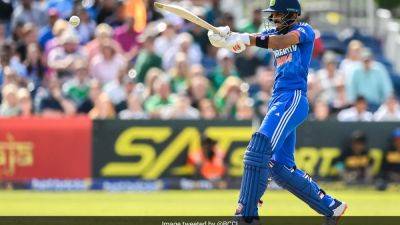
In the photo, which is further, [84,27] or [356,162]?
[84,27]

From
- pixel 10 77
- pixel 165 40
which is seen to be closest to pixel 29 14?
pixel 10 77

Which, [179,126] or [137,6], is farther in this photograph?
[137,6]

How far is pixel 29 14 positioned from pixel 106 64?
1.90m

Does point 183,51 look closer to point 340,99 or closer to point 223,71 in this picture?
point 223,71

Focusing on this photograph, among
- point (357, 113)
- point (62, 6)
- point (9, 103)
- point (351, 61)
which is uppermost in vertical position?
point (62, 6)

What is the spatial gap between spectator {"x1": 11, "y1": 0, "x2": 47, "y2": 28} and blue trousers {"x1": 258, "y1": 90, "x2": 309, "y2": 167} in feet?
30.0

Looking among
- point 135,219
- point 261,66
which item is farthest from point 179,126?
point 135,219

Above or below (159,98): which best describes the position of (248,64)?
above

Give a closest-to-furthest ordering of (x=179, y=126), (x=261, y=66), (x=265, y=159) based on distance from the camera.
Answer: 1. (x=265, y=159)
2. (x=179, y=126)
3. (x=261, y=66)

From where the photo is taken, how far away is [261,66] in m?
16.6

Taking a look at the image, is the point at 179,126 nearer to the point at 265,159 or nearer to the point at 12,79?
the point at 12,79

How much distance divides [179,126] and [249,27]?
2777mm

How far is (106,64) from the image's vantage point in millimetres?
15938

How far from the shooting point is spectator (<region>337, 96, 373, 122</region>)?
15766mm
